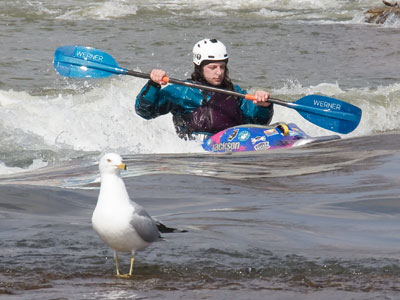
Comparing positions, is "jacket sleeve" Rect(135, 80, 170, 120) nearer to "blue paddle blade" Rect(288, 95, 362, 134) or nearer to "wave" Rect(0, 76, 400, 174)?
"wave" Rect(0, 76, 400, 174)

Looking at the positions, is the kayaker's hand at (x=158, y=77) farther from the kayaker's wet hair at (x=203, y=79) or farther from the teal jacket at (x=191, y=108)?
the kayaker's wet hair at (x=203, y=79)

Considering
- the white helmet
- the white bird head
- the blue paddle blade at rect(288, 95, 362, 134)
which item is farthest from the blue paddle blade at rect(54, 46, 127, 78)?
the white bird head

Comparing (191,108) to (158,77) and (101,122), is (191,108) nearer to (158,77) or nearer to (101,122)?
(158,77)

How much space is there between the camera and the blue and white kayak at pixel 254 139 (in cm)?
802

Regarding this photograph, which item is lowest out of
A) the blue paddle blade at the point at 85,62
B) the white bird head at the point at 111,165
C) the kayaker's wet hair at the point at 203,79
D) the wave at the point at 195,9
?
the white bird head at the point at 111,165

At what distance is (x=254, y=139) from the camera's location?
802 centimetres

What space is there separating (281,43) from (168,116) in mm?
7369

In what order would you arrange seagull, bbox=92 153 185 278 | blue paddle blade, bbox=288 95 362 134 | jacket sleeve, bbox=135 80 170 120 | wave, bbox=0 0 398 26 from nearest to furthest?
seagull, bbox=92 153 185 278
jacket sleeve, bbox=135 80 170 120
blue paddle blade, bbox=288 95 362 134
wave, bbox=0 0 398 26

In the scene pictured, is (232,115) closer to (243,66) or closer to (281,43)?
(243,66)

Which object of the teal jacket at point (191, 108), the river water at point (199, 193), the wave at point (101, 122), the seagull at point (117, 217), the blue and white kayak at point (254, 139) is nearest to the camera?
the seagull at point (117, 217)

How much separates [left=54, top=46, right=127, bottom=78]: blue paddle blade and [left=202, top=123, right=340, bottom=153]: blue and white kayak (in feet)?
4.67

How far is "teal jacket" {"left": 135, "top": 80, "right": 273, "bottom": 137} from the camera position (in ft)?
27.6

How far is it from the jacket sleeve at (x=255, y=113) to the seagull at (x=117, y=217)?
4.82m

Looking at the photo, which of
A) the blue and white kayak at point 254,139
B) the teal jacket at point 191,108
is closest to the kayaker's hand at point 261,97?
the blue and white kayak at point 254,139
